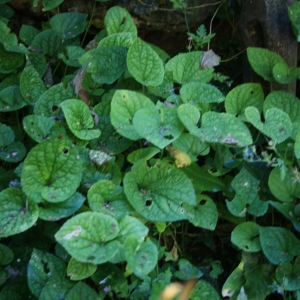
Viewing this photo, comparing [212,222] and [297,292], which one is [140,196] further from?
[297,292]

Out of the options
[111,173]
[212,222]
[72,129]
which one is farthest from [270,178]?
[72,129]

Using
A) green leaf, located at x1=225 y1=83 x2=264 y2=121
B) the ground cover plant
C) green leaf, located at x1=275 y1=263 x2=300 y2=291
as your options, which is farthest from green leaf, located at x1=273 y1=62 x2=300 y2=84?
green leaf, located at x1=275 y1=263 x2=300 y2=291

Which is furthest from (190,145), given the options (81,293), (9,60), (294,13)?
(9,60)

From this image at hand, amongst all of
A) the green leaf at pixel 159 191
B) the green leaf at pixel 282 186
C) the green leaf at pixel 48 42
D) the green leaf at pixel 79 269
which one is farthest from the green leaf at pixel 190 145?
the green leaf at pixel 48 42

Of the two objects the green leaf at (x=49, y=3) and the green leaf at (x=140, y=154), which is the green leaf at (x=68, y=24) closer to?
the green leaf at (x=49, y=3)

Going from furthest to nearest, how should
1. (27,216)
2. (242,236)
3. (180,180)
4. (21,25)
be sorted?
(21,25)
(242,236)
(180,180)
(27,216)

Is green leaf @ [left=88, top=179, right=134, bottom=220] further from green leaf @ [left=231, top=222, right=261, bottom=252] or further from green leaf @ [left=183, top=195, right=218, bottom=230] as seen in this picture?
green leaf @ [left=231, top=222, right=261, bottom=252]

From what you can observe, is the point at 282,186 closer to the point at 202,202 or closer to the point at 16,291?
the point at 202,202
